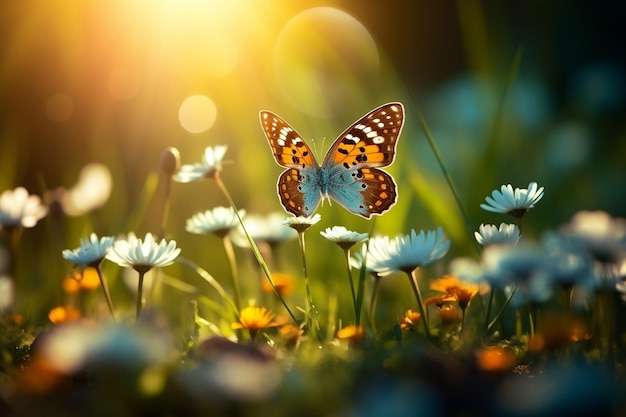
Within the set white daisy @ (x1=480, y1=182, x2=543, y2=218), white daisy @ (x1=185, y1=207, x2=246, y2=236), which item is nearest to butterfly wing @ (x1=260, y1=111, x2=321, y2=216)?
white daisy @ (x1=185, y1=207, x2=246, y2=236)

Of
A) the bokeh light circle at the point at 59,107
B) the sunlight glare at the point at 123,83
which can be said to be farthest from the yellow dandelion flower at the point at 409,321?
the sunlight glare at the point at 123,83

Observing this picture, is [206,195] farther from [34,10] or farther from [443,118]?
[443,118]

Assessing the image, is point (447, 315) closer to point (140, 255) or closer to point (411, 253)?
point (411, 253)

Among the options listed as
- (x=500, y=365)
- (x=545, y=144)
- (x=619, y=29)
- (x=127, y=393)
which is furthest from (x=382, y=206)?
(x=619, y=29)

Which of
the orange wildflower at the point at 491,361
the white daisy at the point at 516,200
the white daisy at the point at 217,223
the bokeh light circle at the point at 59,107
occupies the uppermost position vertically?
the bokeh light circle at the point at 59,107

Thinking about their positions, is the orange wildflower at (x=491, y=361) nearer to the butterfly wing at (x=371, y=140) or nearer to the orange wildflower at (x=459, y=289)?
the orange wildflower at (x=459, y=289)

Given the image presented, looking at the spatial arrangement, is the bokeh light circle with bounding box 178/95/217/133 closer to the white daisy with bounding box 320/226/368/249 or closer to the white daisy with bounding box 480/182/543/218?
the white daisy with bounding box 320/226/368/249
